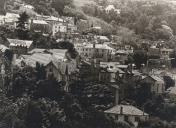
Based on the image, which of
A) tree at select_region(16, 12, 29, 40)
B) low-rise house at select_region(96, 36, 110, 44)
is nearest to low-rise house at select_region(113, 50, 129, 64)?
low-rise house at select_region(96, 36, 110, 44)

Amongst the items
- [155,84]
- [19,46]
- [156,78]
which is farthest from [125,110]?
[19,46]

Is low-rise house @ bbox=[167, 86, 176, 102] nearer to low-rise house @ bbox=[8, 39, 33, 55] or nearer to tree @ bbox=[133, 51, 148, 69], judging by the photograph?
tree @ bbox=[133, 51, 148, 69]

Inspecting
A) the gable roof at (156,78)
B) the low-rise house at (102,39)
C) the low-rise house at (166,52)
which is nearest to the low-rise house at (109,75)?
the gable roof at (156,78)

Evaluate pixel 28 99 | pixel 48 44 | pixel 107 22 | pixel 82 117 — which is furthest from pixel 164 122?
pixel 107 22

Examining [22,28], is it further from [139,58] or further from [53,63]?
[139,58]

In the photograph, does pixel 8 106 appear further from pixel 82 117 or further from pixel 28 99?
pixel 82 117

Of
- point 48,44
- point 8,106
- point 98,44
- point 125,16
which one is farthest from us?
point 125,16
